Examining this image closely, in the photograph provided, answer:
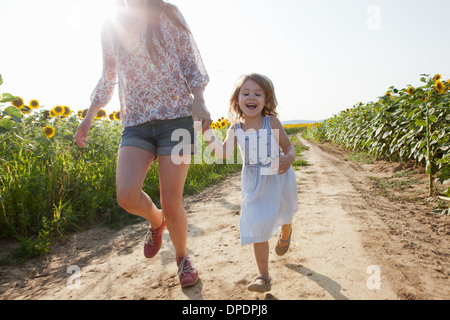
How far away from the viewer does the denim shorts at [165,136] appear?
182 cm

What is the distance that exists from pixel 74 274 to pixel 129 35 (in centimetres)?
180

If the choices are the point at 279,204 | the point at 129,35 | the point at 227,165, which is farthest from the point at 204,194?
the point at 129,35

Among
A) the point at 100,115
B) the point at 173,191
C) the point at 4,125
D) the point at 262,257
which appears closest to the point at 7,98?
the point at 4,125

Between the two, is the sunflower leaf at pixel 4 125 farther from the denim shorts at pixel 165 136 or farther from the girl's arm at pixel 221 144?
the girl's arm at pixel 221 144

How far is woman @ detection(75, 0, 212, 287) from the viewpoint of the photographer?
1.82 m

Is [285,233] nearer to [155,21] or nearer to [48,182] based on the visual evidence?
[155,21]

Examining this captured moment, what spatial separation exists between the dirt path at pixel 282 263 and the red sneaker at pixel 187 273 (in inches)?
2.6

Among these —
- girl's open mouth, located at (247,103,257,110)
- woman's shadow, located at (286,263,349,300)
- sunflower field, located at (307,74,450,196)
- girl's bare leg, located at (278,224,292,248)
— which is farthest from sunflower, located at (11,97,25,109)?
sunflower field, located at (307,74,450,196)

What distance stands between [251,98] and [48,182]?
8.44 feet

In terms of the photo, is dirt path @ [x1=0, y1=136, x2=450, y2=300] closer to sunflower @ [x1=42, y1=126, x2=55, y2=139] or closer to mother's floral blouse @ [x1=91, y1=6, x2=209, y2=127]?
mother's floral blouse @ [x1=91, y1=6, x2=209, y2=127]

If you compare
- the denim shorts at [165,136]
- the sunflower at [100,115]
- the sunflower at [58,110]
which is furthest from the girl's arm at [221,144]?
the sunflower at [100,115]

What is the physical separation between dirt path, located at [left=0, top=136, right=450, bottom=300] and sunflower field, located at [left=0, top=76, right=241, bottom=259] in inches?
9.2

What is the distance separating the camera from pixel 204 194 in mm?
4703

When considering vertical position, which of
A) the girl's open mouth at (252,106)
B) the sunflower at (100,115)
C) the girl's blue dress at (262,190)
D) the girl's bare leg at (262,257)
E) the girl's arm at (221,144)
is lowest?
the girl's bare leg at (262,257)
